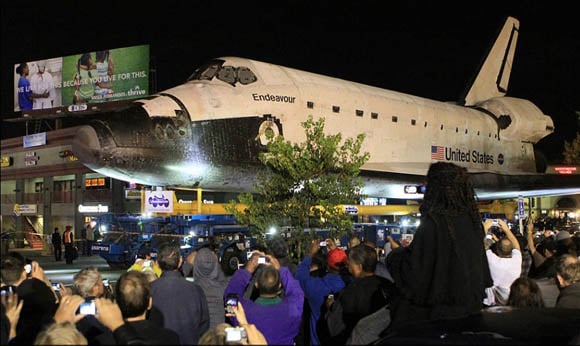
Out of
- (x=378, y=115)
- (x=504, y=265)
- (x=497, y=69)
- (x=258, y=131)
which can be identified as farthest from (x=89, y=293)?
(x=497, y=69)

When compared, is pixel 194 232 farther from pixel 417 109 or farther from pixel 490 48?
pixel 490 48

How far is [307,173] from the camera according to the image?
11961mm

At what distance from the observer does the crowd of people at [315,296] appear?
3.73 metres

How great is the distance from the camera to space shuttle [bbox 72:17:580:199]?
36.9 feet

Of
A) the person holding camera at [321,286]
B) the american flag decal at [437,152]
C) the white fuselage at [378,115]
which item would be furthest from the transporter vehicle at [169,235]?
the person holding camera at [321,286]

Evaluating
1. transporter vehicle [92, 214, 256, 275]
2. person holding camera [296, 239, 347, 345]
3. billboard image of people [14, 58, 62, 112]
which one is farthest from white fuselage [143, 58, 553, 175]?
billboard image of people [14, 58, 62, 112]

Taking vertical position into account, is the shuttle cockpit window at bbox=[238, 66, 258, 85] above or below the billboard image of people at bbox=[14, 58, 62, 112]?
below

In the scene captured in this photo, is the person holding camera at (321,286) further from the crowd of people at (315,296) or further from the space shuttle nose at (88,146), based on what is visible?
the space shuttle nose at (88,146)

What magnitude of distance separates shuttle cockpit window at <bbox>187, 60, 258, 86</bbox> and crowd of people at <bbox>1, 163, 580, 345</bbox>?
7.10 m

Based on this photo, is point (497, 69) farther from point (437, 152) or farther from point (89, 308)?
point (89, 308)

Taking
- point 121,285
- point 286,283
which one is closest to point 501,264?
point 286,283

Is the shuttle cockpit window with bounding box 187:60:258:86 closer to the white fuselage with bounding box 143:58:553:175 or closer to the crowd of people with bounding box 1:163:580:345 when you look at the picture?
the white fuselage with bounding box 143:58:553:175

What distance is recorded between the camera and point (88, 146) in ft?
35.1

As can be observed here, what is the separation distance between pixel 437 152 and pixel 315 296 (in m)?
11.5
